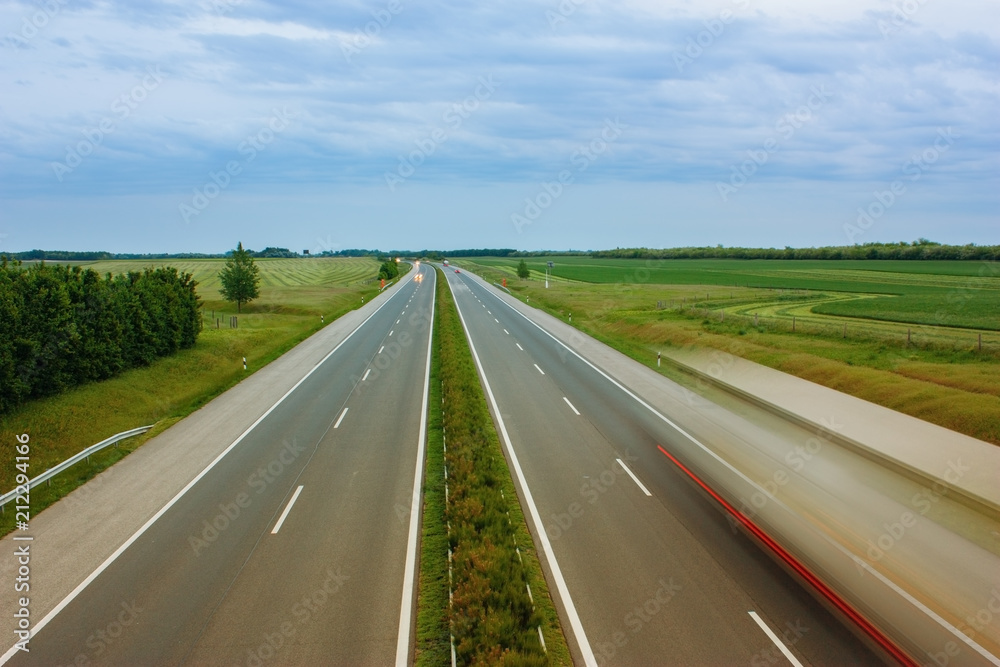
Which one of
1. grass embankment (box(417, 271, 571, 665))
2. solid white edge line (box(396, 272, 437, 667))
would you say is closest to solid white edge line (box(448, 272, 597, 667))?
grass embankment (box(417, 271, 571, 665))

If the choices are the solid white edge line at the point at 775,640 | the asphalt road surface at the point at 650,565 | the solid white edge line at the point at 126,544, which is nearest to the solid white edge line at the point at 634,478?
the asphalt road surface at the point at 650,565

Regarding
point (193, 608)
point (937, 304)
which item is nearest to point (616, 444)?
point (193, 608)

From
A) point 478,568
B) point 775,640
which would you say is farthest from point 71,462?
point 775,640

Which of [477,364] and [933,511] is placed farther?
[477,364]

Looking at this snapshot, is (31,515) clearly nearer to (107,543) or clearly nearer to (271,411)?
(107,543)

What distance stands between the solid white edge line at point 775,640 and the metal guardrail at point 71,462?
13.5 metres

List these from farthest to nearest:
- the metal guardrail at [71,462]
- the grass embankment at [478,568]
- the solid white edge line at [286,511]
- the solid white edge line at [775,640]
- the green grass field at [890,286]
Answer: the green grass field at [890,286], the metal guardrail at [71,462], the solid white edge line at [286,511], the grass embankment at [478,568], the solid white edge line at [775,640]

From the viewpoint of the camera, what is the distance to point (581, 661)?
25.4 feet

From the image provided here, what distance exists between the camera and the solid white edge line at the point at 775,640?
24.9 feet

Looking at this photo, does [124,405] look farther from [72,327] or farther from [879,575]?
[879,575]

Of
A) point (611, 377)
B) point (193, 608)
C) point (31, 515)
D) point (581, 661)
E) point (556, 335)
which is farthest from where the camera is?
point (556, 335)

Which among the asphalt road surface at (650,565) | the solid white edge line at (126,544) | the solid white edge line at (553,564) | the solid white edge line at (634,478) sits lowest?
the solid white edge line at (126,544)

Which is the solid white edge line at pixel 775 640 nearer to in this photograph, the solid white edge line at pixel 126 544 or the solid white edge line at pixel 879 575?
the solid white edge line at pixel 879 575

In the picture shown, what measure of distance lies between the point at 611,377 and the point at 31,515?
19999mm
